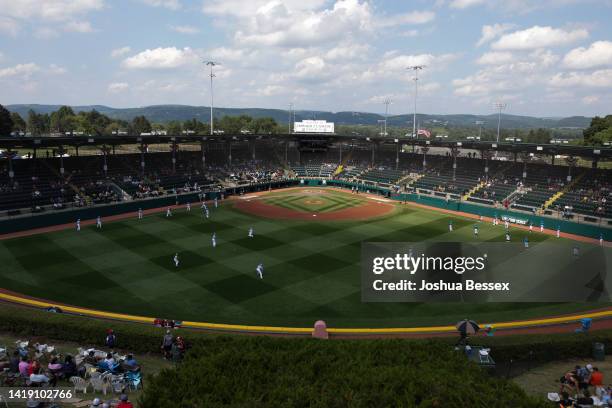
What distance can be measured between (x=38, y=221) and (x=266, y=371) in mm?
42711

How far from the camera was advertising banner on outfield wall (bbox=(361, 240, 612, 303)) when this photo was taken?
24984 millimetres

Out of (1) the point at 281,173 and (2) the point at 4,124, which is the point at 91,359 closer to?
(1) the point at 281,173

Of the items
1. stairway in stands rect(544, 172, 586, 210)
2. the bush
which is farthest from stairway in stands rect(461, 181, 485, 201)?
the bush

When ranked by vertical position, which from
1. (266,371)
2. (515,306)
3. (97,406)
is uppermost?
(266,371)

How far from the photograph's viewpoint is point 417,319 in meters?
24.1

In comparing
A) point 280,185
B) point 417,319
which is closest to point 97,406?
point 417,319

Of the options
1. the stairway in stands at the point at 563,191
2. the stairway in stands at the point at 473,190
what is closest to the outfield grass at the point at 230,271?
the stairway in stands at the point at 563,191

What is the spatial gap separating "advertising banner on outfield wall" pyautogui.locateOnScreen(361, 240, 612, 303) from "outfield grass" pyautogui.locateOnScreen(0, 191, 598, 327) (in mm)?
1247

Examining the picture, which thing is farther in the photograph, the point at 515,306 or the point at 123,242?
the point at 123,242

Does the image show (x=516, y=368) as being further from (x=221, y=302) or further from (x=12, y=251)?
(x=12, y=251)

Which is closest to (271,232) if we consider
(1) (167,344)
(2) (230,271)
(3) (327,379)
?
(2) (230,271)

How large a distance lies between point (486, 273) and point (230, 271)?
20.2m

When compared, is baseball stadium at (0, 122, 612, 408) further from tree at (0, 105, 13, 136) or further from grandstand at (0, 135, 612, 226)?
tree at (0, 105, 13, 136)

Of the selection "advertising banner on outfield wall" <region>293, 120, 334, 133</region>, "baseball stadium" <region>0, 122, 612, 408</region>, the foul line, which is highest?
"advertising banner on outfield wall" <region>293, 120, 334, 133</region>
